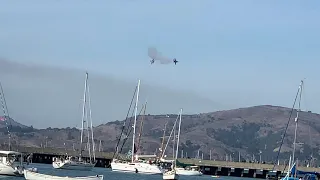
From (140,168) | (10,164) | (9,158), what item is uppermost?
(140,168)

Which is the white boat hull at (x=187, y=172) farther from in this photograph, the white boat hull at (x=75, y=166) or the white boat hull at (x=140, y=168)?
the white boat hull at (x=75, y=166)

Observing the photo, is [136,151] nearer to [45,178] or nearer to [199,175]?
[199,175]

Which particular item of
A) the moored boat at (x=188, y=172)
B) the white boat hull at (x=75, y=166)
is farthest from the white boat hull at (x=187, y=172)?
the white boat hull at (x=75, y=166)

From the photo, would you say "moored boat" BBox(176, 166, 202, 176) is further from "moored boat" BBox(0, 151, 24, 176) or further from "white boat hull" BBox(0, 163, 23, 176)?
"white boat hull" BBox(0, 163, 23, 176)

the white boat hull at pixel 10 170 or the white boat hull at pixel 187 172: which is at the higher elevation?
the white boat hull at pixel 187 172

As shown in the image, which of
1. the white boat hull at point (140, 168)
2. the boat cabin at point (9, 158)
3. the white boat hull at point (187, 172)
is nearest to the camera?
the boat cabin at point (9, 158)

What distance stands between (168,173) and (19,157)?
27440mm

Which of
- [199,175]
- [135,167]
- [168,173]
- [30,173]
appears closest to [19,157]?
[30,173]

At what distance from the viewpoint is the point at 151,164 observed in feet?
499

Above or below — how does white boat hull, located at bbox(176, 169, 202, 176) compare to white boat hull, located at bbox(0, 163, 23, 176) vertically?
above

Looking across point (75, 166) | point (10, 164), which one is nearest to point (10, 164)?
point (10, 164)

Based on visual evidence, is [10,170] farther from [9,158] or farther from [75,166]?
[75,166]

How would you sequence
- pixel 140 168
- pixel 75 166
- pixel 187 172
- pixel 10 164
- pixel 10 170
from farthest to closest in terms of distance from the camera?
pixel 187 172 → pixel 140 168 → pixel 75 166 → pixel 10 164 → pixel 10 170

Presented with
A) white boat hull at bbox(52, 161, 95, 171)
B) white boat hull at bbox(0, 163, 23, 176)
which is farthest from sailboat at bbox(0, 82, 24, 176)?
white boat hull at bbox(52, 161, 95, 171)
